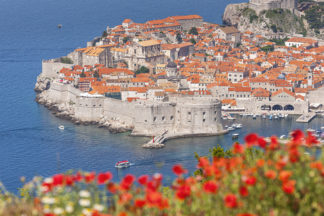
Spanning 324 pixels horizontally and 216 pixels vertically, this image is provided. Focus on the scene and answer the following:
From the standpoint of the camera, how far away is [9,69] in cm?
5853

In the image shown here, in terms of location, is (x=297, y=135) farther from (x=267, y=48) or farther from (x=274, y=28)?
(x=274, y=28)

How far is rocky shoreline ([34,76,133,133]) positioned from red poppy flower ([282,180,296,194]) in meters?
29.5

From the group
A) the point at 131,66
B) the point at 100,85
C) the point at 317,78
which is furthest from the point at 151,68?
the point at 317,78

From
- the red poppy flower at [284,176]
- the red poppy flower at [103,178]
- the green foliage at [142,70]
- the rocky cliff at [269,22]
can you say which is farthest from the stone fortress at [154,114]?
the red poppy flower at [284,176]

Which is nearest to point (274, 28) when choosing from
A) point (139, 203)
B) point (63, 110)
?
point (63, 110)

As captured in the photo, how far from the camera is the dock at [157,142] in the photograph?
3377 centimetres

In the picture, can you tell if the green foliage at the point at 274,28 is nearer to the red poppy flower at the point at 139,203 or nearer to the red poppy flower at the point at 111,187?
the red poppy flower at the point at 111,187

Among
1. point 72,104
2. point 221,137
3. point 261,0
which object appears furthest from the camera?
point 261,0

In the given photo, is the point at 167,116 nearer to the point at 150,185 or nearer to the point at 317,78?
the point at 317,78

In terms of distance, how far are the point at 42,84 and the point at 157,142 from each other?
17763 mm

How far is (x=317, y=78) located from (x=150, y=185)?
4000 cm

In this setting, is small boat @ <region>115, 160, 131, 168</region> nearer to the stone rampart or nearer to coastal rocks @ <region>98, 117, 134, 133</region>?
coastal rocks @ <region>98, 117, 134, 133</region>

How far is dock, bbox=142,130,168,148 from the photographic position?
33769mm

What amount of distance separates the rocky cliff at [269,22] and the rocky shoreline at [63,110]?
21.3m
